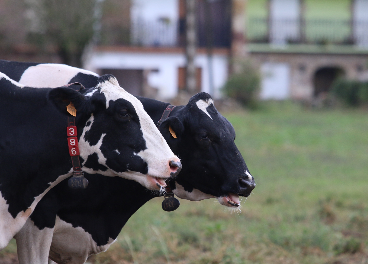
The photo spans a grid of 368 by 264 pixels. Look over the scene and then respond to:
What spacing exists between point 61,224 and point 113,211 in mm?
372

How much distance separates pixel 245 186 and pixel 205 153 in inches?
14.7

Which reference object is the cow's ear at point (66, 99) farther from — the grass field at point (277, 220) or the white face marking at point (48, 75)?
the grass field at point (277, 220)

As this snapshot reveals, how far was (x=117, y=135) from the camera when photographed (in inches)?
119

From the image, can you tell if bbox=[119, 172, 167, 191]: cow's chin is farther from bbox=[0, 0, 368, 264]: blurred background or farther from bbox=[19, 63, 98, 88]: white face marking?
bbox=[0, 0, 368, 264]: blurred background

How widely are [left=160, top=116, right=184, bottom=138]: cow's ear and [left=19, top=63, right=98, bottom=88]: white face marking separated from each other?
28.0 inches

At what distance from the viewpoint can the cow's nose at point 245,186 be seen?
11.6 feet

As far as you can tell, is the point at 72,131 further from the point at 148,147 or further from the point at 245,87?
the point at 245,87

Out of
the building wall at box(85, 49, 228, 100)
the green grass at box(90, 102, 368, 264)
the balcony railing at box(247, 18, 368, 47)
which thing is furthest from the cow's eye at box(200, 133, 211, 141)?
the balcony railing at box(247, 18, 368, 47)

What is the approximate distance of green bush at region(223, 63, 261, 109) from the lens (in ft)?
66.6

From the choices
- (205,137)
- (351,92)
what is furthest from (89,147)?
(351,92)

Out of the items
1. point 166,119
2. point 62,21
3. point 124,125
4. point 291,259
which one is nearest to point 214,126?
point 166,119

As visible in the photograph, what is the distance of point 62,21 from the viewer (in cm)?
1672

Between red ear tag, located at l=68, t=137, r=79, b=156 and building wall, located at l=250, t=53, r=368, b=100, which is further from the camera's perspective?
building wall, located at l=250, t=53, r=368, b=100

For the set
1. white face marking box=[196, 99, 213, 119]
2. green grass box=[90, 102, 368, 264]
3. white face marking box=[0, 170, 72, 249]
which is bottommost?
green grass box=[90, 102, 368, 264]
